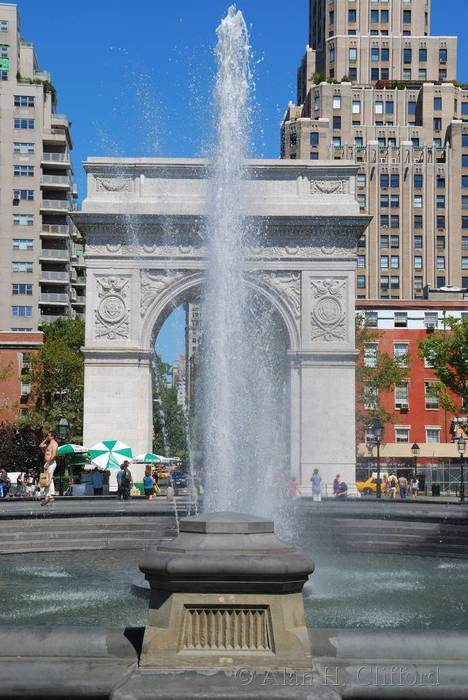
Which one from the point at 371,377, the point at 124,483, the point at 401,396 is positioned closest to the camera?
the point at 124,483

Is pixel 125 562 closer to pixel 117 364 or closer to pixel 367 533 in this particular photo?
pixel 367 533

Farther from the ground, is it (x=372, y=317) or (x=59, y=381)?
(x=372, y=317)

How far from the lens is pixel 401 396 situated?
57.2 m

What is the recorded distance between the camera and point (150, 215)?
3559cm

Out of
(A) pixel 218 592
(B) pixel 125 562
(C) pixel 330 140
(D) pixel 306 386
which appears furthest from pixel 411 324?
(A) pixel 218 592

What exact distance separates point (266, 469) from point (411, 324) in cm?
3553

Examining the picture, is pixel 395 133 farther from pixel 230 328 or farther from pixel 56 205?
pixel 230 328

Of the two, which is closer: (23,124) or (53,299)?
(23,124)

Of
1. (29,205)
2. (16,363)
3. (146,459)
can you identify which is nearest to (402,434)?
(16,363)

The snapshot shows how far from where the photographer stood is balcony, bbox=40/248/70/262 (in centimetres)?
6481

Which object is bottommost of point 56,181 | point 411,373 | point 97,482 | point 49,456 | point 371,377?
point 97,482

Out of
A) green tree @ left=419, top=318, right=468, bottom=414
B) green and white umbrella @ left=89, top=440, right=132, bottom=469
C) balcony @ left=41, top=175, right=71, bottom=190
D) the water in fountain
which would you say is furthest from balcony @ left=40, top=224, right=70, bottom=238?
the water in fountain

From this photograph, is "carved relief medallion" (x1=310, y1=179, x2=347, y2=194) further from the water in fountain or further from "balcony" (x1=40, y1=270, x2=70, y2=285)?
"balcony" (x1=40, y1=270, x2=70, y2=285)

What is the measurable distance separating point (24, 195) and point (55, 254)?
13.7 feet
